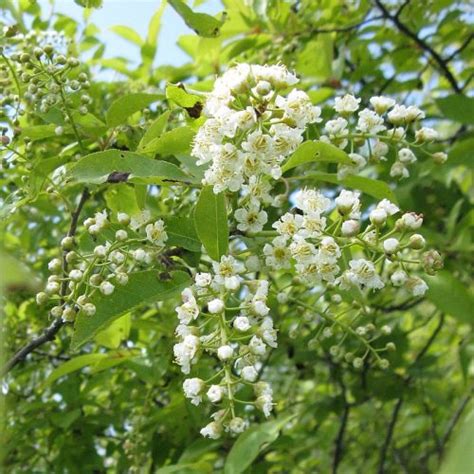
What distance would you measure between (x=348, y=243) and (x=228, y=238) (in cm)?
24

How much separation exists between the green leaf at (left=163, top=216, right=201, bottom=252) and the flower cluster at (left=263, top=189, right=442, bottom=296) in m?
0.20

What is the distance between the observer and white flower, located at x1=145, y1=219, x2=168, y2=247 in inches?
63.0

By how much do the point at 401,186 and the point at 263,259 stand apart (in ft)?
4.35

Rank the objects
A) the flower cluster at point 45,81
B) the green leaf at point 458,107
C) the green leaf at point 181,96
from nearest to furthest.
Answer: the green leaf at point 181,96, the flower cluster at point 45,81, the green leaf at point 458,107

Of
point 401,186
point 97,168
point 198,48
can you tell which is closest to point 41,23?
point 198,48

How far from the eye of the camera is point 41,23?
10.3 feet

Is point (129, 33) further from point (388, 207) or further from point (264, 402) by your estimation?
point (264, 402)

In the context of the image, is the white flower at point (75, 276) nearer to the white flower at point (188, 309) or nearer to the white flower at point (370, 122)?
the white flower at point (188, 309)

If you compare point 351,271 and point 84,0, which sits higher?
point 84,0

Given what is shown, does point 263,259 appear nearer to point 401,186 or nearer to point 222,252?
point 222,252

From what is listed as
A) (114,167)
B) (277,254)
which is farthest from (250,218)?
(114,167)

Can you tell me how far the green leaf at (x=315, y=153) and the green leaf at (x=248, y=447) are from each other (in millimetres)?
738

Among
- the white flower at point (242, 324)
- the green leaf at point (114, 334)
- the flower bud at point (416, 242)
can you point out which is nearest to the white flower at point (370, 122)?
the flower bud at point (416, 242)

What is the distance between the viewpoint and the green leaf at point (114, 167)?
1.49 metres
